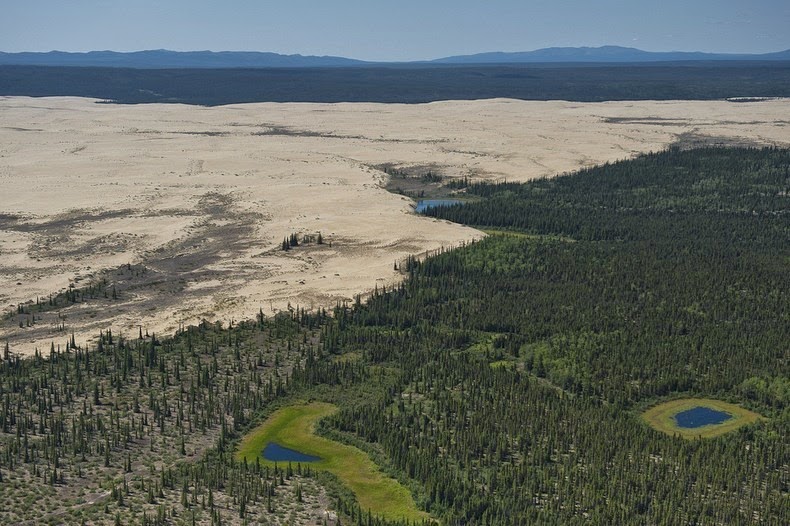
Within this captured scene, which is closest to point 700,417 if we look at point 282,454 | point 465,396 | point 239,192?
point 465,396

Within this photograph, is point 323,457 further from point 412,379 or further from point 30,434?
point 30,434

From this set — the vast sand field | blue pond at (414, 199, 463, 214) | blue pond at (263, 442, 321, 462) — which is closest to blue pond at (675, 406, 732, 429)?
blue pond at (263, 442, 321, 462)

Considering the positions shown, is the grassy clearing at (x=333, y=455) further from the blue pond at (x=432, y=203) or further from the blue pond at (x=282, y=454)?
the blue pond at (x=432, y=203)

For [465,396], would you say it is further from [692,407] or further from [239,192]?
[239,192]

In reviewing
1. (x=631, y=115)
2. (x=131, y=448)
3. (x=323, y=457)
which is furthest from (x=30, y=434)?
(x=631, y=115)

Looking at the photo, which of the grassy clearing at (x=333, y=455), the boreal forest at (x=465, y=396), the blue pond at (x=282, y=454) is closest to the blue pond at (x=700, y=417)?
the boreal forest at (x=465, y=396)
